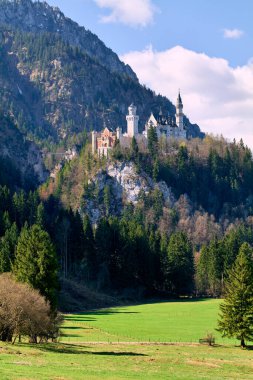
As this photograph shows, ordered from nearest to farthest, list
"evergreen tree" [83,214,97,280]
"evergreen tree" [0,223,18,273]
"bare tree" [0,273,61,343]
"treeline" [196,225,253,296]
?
"bare tree" [0,273,61,343], "evergreen tree" [0,223,18,273], "evergreen tree" [83,214,97,280], "treeline" [196,225,253,296]

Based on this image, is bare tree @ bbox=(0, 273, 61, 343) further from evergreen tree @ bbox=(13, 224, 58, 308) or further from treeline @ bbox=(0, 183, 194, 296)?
treeline @ bbox=(0, 183, 194, 296)

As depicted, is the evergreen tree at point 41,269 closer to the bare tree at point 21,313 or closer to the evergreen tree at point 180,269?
the bare tree at point 21,313

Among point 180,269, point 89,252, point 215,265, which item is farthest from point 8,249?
point 215,265

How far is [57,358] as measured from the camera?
44906 mm

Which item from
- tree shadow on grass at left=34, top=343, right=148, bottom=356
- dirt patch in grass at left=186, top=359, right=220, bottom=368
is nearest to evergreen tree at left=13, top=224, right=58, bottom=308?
tree shadow on grass at left=34, top=343, right=148, bottom=356

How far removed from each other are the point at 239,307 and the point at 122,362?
22343 millimetres

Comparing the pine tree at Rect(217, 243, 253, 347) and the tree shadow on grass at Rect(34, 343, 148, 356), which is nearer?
the tree shadow on grass at Rect(34, 343, 148, 356)

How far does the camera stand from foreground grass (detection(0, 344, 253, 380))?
3791 cm

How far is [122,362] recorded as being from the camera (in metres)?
47.0

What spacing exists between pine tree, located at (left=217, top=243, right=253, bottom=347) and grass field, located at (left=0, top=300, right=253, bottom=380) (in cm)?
165

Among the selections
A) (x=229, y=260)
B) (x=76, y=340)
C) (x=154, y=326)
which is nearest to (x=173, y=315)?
(x=154, y=326)

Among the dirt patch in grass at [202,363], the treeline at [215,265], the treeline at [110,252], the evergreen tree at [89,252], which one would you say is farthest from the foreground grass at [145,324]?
the treeline at [215,265]

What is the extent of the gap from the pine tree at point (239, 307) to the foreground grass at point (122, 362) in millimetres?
3743

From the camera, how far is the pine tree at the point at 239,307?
213ft
